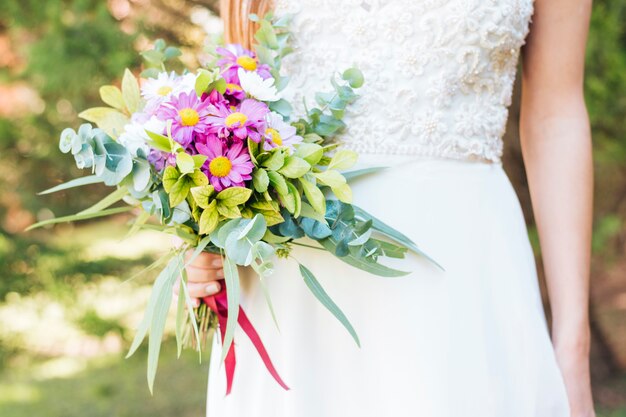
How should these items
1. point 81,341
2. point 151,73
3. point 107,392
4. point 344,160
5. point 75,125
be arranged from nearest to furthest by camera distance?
point 344,160, point 151,73, point 75,125, point 107,392, point 81,341

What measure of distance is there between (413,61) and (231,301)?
0.54 m

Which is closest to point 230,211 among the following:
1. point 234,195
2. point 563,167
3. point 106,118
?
point 234,195

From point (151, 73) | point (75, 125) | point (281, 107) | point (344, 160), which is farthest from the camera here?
point (75, 125)

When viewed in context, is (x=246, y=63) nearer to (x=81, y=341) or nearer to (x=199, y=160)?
(x=199, y=160)

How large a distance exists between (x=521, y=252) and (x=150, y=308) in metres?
0.67

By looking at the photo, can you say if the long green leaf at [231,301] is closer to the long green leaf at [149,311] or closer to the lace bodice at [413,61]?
the long green leaf at [149,311]

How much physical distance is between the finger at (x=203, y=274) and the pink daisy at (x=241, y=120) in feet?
0.90

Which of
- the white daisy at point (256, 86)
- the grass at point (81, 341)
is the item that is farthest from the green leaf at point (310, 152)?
the grass at point (81, 341)

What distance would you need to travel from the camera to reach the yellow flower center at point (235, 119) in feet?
3.33

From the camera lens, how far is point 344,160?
1070 mm

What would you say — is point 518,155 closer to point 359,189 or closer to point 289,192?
point 359,189

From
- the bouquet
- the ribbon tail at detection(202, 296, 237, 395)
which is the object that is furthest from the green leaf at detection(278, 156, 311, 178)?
the ribbon tail at detection(202, 296, 237, 395)

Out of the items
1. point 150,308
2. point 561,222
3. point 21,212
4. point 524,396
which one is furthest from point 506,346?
point 21,212

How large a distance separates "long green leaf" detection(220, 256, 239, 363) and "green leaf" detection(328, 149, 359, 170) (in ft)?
0.69
